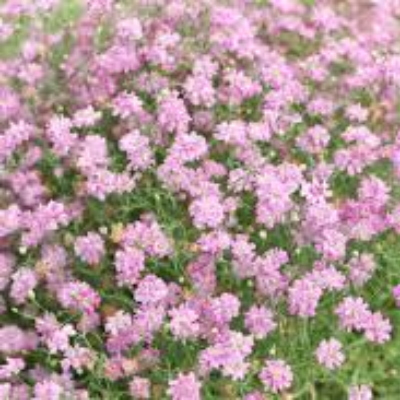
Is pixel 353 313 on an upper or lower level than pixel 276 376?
upper

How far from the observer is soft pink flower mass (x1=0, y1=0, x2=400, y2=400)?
308 cm

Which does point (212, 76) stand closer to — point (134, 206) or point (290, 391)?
point (134, 206)

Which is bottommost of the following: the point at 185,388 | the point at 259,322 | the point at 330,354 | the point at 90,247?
the point at 185,388

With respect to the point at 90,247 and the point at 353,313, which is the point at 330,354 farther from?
the point at 90,247

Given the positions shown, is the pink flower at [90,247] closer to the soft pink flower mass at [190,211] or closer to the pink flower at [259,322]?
the soft pink flower mass at [190,211]

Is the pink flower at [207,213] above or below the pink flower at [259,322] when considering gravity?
above

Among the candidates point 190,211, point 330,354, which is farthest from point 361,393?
point 190,211

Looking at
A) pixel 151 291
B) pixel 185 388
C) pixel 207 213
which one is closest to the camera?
pixel 185 388

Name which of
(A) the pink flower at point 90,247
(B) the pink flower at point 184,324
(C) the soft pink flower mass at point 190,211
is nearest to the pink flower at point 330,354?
(C) the soft pink flower mass at point 190,211

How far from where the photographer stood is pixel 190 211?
322cm

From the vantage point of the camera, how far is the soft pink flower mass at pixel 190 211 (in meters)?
3.08

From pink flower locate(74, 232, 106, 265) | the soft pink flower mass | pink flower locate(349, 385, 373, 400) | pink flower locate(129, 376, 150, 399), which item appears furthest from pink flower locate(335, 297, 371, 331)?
pink flower locate(74, 232, 106, 265)

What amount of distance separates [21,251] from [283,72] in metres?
1.25

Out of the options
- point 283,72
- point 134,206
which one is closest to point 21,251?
point 134,206
